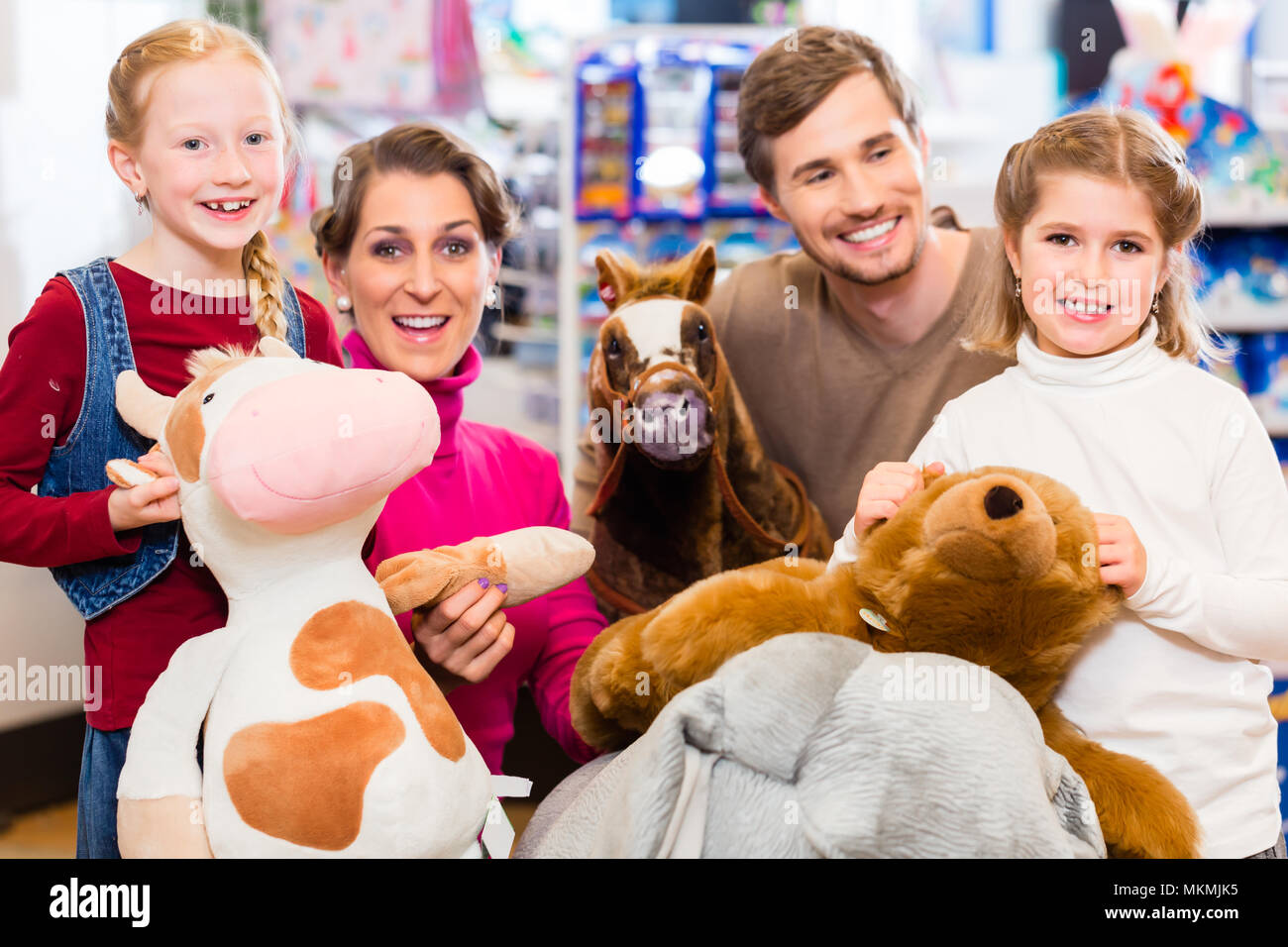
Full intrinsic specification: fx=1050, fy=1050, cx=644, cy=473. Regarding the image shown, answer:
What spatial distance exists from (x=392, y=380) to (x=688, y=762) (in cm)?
44

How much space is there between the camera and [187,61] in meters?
1.22

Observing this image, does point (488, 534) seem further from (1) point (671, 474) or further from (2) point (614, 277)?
(2) point (614, 277)

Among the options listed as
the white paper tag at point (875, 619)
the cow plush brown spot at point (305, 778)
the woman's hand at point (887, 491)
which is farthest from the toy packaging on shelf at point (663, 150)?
the cow plush brown spot at point (305, 778)

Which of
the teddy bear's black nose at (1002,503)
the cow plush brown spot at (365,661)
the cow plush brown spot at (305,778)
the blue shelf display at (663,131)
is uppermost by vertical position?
the blue shelf display at (663,131)

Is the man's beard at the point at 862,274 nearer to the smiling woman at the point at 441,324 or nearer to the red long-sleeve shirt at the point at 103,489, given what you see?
the smiling woman at the point at 441,324

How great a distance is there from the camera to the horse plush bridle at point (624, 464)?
4.53 feet

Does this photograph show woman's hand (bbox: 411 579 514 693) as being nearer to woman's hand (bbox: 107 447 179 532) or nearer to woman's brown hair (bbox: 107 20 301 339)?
woman's hand (bbox: 107 447 179 532)

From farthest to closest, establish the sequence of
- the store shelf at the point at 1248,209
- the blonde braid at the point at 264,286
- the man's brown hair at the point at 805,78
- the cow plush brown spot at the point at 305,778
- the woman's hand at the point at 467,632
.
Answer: the store shelf at the point at 1248,209 → the man's brown hair at the point at 805,78 → the blonde braid at the point at 264,286 → the woman's hand at the point at 467,632 → the cow plush brown spot at the point at 305,778

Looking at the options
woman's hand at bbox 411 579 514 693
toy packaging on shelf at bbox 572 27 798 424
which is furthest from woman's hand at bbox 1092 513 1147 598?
toy packaging on shelf at bbox 572 27 798 424

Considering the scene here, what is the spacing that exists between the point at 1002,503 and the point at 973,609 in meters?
0.10

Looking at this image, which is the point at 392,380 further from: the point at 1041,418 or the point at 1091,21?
the point at 1091,21

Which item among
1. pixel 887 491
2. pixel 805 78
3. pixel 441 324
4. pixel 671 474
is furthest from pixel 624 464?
pixel 805 78

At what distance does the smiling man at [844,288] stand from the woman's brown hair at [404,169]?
46cm
